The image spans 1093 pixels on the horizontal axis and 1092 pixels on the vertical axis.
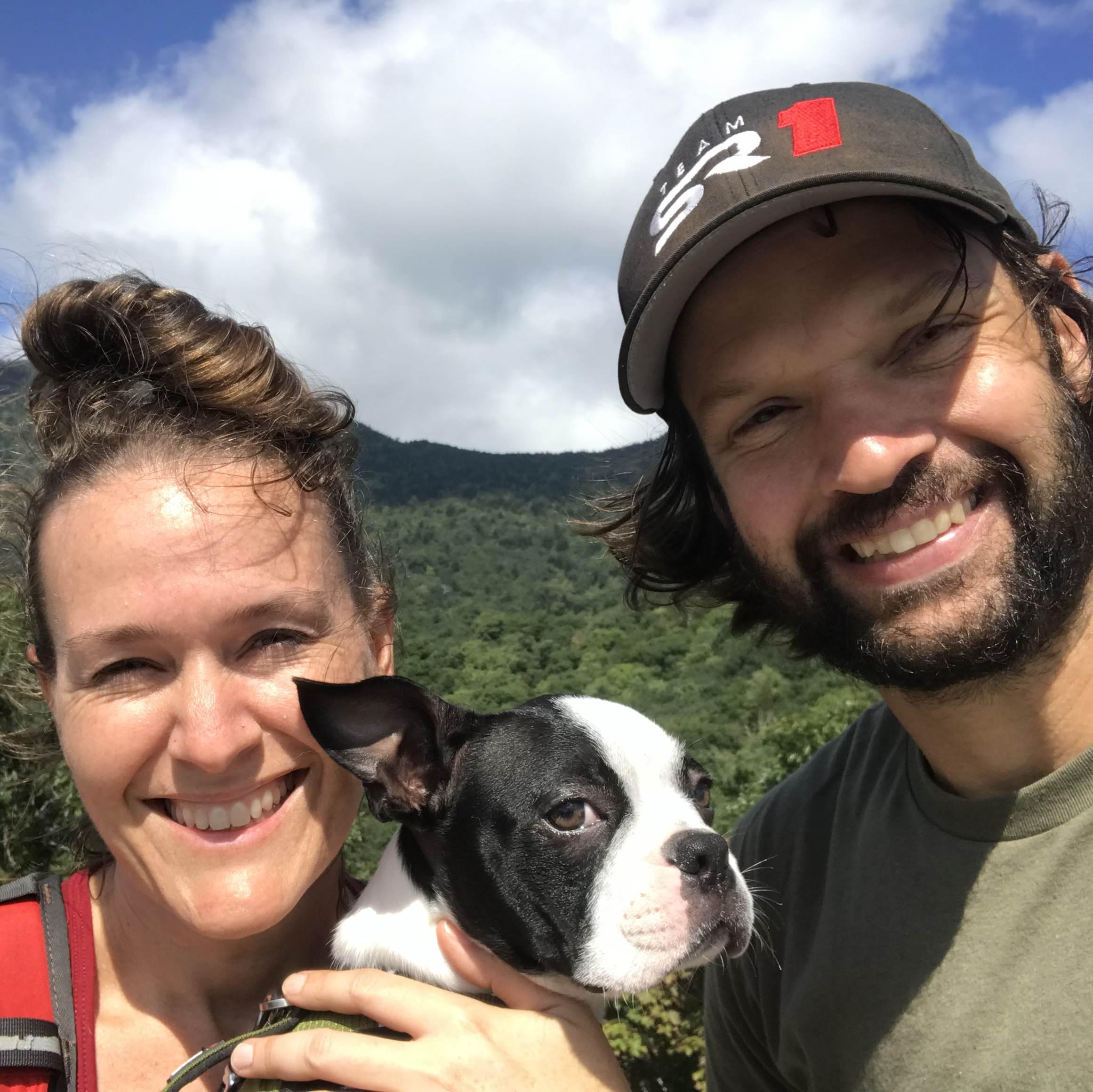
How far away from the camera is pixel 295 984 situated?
266 centimetres

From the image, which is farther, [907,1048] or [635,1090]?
[635,1090]

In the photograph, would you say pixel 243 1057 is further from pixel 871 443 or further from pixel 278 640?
pixel 871 443

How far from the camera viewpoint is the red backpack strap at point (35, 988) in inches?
95.7

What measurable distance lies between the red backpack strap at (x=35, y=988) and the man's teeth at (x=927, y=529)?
2474 millimetres

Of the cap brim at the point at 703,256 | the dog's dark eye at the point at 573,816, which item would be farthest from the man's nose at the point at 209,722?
the cap brim at the point at 703,256

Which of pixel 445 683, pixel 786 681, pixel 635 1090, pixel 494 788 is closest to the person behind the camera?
pixel 494 788

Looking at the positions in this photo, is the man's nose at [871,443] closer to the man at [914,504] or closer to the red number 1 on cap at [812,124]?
the man at [914,504]

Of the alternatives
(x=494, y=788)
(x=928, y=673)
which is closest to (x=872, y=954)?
(x=928, y=673)

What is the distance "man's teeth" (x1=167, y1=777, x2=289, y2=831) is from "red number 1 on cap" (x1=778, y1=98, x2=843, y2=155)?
2.25 m

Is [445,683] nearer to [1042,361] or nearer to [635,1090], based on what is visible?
[635,1090]

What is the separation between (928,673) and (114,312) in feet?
8.19

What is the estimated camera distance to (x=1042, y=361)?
279 cm

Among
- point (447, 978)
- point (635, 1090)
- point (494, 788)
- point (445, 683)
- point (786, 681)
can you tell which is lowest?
point (635, 1090)

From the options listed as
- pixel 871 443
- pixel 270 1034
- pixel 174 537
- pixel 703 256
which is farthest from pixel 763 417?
pixel 270 1034
